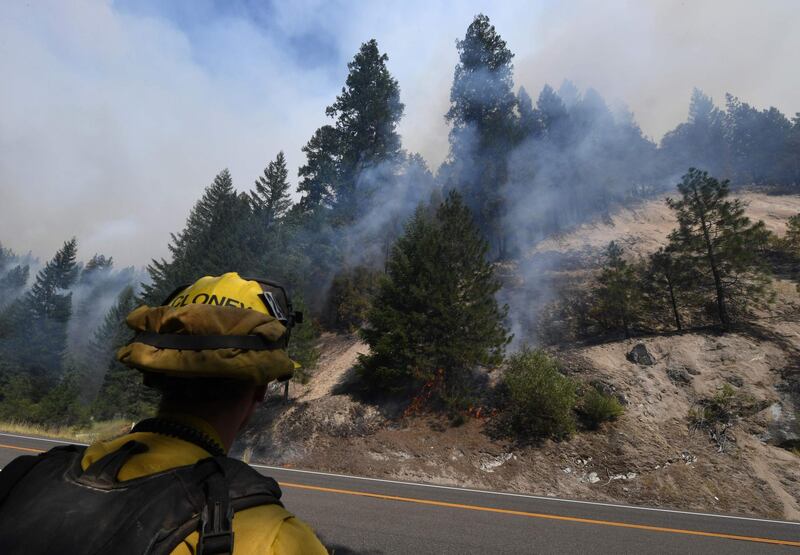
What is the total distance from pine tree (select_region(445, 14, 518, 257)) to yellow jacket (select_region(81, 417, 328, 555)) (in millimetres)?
36096

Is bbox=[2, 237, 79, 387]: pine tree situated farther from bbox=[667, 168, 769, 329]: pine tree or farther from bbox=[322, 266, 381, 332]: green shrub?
bbox=[667, 168, 769, 329]: pine tree

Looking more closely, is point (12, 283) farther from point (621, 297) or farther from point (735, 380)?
point (735, 380)

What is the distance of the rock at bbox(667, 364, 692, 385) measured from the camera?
16.1 m

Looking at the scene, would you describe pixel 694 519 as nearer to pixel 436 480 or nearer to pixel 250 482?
pixel 436 480

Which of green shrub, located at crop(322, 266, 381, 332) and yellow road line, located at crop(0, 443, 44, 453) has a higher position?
green shrub, located at crop(322, 266, 381, 332)

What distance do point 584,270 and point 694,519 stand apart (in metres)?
23.9

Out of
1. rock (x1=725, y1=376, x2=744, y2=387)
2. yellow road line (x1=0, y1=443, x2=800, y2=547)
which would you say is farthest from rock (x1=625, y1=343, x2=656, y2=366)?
yellow road line (x1=0, y1=443, x2=800, y2=547)

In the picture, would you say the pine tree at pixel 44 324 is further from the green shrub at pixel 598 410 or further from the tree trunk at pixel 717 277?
the tree trunk at pixel 717 277

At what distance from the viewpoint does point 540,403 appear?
14094mm

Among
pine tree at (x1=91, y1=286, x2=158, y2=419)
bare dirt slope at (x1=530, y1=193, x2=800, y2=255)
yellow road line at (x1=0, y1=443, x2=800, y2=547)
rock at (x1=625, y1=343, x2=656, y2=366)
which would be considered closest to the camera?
yellow road line at (x1=0, y1=443, x2=800, y2=547)

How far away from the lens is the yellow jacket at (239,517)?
3.01 feet

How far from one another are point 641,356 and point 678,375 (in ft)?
4.74

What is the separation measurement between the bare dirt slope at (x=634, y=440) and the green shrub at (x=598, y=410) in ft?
1.12

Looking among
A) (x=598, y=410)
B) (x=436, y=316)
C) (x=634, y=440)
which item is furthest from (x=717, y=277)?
(x=436, y=316)
